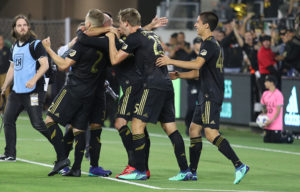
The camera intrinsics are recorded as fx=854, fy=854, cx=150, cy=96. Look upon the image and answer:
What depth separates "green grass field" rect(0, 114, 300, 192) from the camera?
10539 mm

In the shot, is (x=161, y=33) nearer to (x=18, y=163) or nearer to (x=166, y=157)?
(x=166, y=157)

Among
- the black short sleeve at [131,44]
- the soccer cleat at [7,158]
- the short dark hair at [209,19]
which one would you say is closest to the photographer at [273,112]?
the soccer cleat at [7,158]

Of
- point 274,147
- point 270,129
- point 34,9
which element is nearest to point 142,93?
point 274,147

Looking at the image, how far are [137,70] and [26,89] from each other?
2.13m

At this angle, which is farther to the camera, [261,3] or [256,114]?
[261,3]

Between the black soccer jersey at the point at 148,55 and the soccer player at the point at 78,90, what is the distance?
0.50m

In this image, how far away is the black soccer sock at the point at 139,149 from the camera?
1116 centimetres

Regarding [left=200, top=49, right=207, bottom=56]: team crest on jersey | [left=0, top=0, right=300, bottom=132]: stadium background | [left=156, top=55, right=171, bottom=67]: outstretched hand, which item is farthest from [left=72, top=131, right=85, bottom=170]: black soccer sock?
[left=0, top=0, right=300, bottom=132]: stadium background

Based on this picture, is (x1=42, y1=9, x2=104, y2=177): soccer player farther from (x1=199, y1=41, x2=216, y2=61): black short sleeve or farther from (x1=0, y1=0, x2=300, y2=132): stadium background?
(x1=0, y1=0, x2=300, y2=132): stadium background

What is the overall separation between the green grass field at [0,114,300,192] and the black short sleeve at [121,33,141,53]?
1708 millimetres

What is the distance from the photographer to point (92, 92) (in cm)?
1136

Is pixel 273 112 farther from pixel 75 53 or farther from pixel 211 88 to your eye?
pixel 75 53

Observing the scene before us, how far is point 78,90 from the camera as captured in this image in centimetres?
1130

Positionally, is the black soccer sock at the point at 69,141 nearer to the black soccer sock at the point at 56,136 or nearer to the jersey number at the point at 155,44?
the black soccer sock at the point at 56,136
